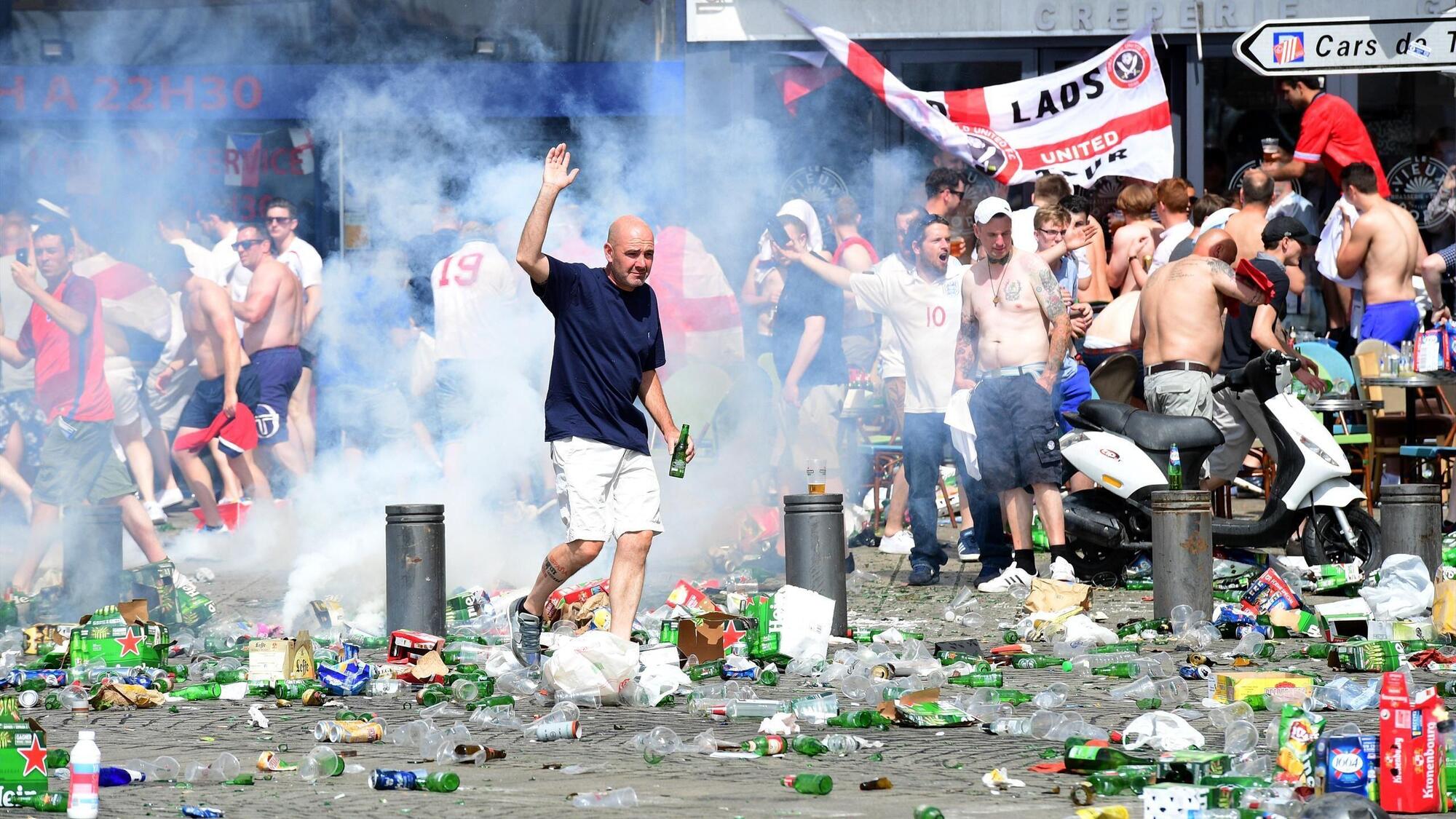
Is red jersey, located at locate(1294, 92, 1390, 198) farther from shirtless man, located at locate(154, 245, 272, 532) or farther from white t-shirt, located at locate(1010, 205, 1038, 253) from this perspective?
shirtless man, located at locate(154, 245, 272, 532)

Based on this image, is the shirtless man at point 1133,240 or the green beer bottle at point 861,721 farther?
the shirtless man at point 1133,240

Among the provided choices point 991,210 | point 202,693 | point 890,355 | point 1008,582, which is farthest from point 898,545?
point 202,693

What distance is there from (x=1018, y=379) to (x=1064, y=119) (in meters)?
4.10

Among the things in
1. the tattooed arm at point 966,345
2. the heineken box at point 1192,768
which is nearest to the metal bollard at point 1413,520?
the tattooed arm at point 966,345

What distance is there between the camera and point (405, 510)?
7789mm

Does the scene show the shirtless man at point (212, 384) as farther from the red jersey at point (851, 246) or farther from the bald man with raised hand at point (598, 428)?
the bald man with raised hand at point (598, 428)

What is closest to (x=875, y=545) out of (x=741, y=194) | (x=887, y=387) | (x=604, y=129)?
(x=887, y=387)

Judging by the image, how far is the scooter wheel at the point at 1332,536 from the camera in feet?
30.1

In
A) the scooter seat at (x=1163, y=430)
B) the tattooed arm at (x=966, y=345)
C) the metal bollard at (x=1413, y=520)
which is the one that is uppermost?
the tattooed arm at (x=966, y=345)

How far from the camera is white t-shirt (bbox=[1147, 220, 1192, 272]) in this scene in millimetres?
11633

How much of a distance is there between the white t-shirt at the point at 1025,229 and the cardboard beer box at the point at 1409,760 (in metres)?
6.68

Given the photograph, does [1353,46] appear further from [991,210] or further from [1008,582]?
[1008,582]

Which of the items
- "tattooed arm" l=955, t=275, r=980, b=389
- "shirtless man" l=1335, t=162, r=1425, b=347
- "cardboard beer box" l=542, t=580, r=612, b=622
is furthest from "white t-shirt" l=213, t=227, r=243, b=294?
"shirtless man" l=1335, t=162, r=1425, b=347

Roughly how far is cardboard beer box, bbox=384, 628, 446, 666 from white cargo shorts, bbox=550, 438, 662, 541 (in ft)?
2.24
